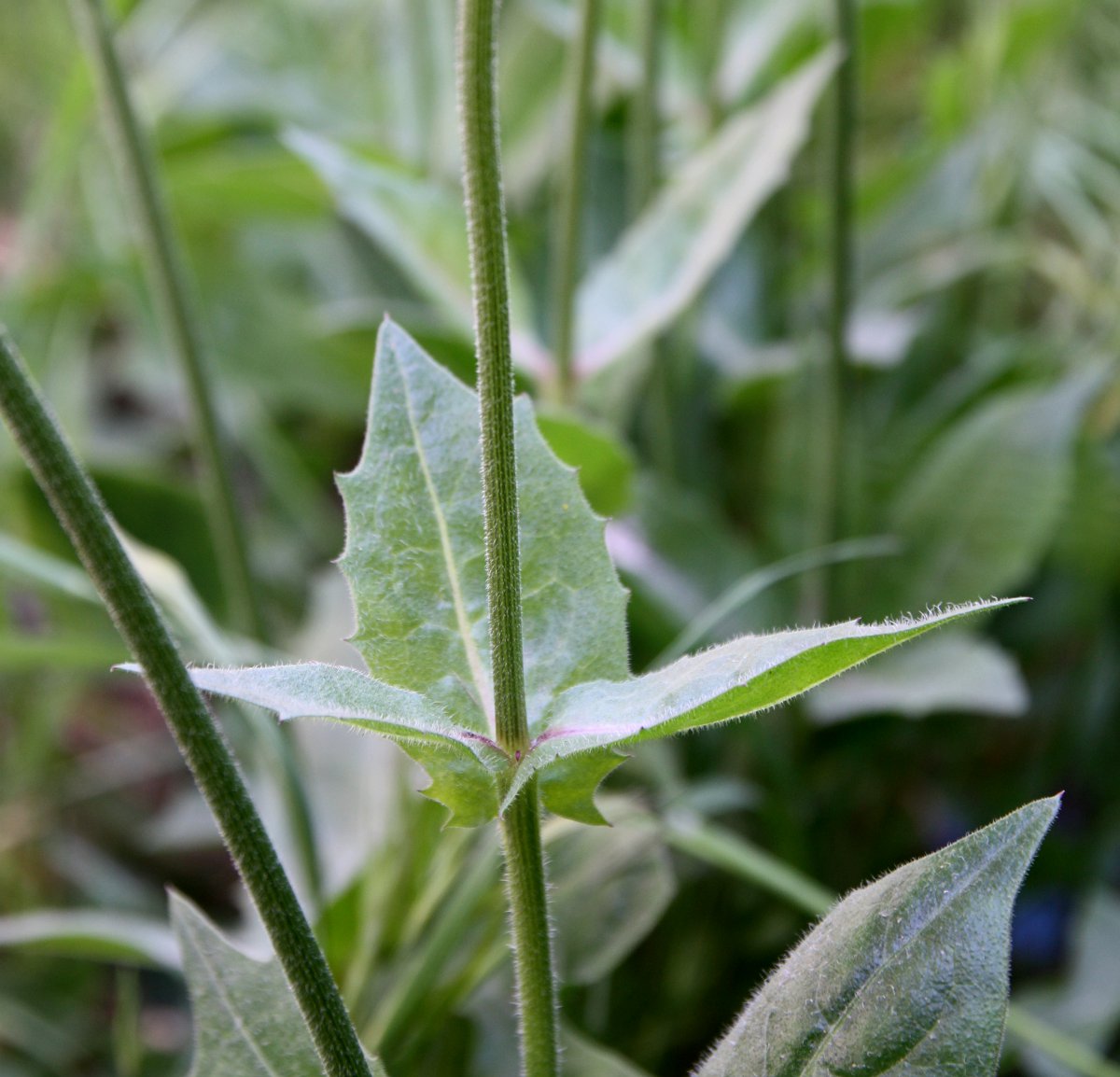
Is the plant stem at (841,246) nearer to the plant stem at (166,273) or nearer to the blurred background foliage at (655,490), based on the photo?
the blurred background foliage at (655,490)

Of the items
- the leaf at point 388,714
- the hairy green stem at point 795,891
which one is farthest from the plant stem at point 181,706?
the hairy green stem at point 795,891

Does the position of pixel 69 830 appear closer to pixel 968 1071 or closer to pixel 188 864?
pixel 188 864

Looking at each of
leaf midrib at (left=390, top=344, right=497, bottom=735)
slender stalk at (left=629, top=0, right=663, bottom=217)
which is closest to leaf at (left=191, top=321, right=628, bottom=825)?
leaf midrib at (left=390, top=344, right=497, bottom=735)

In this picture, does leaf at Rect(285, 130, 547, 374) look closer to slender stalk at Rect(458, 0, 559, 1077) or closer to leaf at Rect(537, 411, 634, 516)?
leaf at Rect(537, 411, 634, 516)

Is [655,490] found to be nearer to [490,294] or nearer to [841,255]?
[841,255]

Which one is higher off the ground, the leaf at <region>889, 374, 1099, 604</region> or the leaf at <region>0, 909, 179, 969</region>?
the leaf at <region>889, 374, 1099, 604</region>

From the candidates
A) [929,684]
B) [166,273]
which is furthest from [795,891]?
[166,273]

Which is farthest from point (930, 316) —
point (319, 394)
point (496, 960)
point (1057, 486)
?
point (496, 960)
